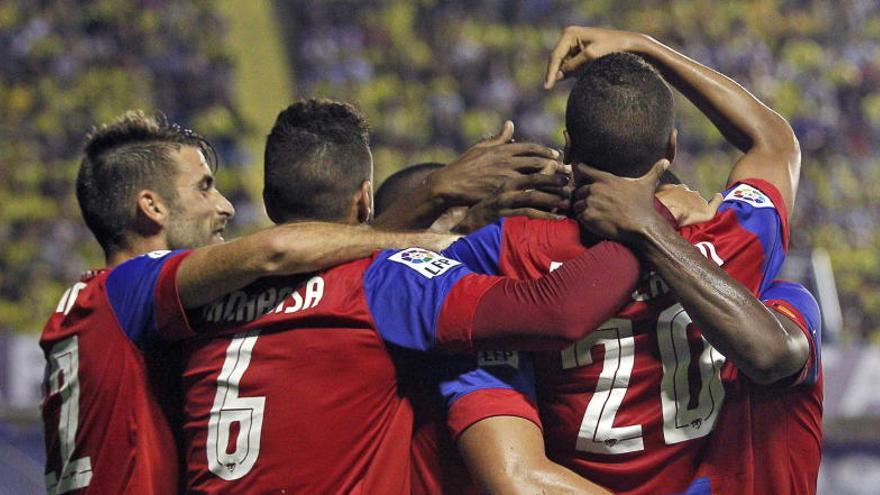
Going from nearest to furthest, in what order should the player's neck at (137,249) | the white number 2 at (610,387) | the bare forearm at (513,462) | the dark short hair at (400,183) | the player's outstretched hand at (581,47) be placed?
the bare forearm at (513,462)
the white number 2 at (610,387)
the player's outstretched hand at (581,47)
the player's neck at (137,249)
the dark short hair at (400,183)

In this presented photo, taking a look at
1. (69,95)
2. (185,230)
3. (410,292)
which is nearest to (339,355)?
(410,292)

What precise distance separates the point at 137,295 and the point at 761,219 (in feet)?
5.58

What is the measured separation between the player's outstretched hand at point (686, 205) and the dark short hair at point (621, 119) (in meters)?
0.16

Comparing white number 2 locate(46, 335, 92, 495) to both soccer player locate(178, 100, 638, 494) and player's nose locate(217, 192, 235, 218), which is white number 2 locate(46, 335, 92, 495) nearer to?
soccer player locate(178, 100, 638, 494)

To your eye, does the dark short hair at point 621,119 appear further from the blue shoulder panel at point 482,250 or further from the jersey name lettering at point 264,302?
the jersey name lettering at point 264,302

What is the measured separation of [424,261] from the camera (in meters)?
3.07

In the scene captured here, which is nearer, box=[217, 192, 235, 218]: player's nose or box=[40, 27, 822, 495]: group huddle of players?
box=[40, 27, 822, 495]: group huddle of players

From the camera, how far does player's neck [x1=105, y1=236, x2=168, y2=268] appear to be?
3.79 meters

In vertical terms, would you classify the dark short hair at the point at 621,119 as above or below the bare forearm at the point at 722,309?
above

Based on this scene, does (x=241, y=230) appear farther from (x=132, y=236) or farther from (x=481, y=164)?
(x=481, y=164)

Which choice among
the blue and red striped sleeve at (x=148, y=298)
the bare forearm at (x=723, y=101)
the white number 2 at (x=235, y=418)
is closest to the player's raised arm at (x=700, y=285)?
the bare forearm at (x=723, y=101)

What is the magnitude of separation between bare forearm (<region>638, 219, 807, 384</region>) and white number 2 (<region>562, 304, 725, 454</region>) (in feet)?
0.52

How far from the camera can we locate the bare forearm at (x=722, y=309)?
2.85 m

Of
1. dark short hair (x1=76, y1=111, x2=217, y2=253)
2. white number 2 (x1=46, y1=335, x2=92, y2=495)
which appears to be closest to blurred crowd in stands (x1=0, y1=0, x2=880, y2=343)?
dark short hair (x1=76, y1=111, x2=217, y2=253)
